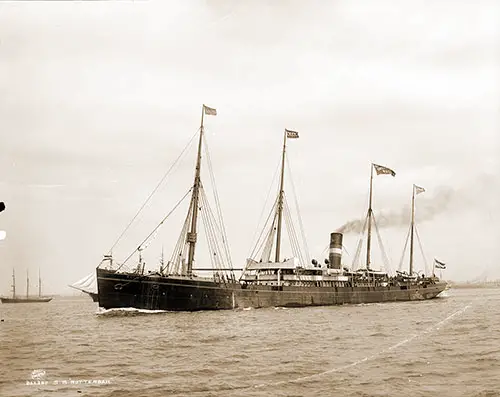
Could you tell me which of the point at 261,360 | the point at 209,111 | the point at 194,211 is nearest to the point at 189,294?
the point at 194,211

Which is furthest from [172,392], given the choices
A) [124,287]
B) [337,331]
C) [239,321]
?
[124,287]

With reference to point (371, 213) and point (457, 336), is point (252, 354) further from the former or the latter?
point (371, 213)

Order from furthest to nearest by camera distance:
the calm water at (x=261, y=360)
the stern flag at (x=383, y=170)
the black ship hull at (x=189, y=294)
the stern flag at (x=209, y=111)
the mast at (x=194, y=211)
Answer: the stern flag at (x=383, y=170)
the stern flag at (x=209, y=111)
the mast at (x=194, y=211)
the black ship hull at (x=189, y=294)
the calm water at (x=261, y=360)

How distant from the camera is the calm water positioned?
1653 cm

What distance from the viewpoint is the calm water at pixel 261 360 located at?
54.2 feet

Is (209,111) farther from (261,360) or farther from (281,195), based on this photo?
(261,360)

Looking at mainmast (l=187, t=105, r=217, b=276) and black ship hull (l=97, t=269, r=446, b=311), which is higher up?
mainmast (l=187, t=105, r=217, b=276)

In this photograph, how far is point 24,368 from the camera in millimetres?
20250

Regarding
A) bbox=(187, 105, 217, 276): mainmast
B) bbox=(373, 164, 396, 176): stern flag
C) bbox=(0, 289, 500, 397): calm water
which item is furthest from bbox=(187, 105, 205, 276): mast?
bbox=(373, 164, 396, 176): stern flag

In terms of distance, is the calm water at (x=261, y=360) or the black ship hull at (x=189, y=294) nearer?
the calm water at (x=261, y=360)

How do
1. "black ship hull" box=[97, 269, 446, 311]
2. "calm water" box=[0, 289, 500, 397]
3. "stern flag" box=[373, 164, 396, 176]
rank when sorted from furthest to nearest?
"stern flag" box=[373, 164, 396, 176] < "black ship hull" box=[97, 269, 446, 311] < "calm water" box=[0, 289, 500, 397]

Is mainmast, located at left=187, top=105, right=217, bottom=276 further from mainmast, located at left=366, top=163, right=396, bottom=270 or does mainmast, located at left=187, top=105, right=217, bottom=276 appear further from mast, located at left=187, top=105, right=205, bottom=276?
mainmast, located at left=366, top=163, right=396, bottom=270

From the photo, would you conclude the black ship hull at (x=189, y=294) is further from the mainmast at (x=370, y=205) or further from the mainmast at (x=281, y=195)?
the mainmast at (x=370, y=205)

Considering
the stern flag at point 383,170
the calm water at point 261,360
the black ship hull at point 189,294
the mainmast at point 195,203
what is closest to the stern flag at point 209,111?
the mainmast at point 195,203
